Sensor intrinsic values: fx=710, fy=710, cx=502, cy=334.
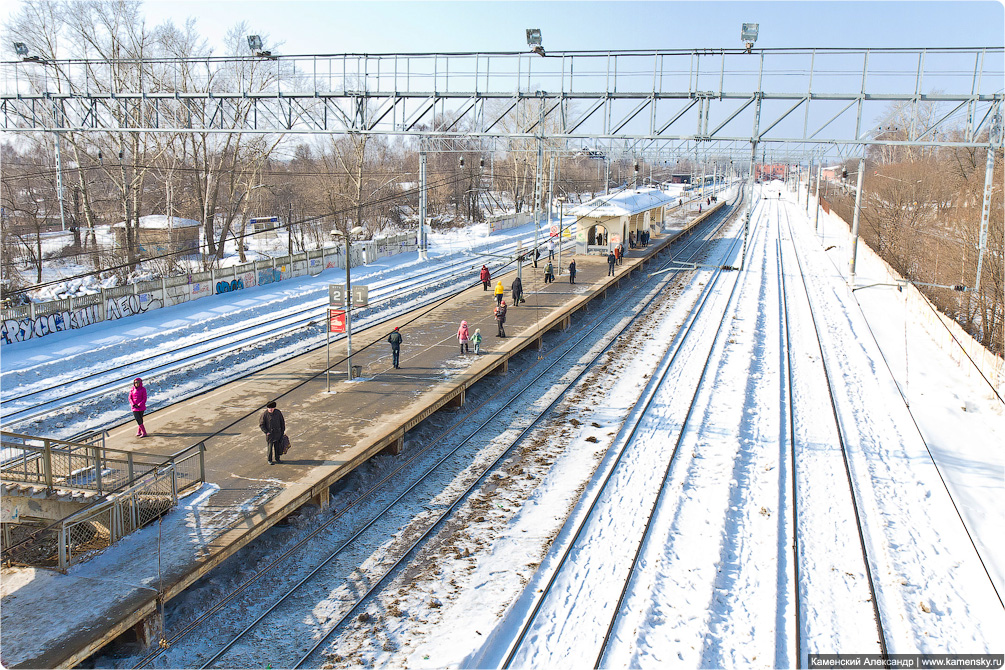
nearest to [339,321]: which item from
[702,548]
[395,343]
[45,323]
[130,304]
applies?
[395,343]

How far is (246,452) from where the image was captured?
12.3 m

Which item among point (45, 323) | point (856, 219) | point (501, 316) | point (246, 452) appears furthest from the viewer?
point (856, 219)

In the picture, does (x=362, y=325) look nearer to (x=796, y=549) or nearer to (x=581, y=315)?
(x=581, y=315)

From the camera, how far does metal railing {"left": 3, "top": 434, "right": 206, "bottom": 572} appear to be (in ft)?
28.8

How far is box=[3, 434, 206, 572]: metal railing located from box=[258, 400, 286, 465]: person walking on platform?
4.29ft

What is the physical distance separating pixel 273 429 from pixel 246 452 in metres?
1.11

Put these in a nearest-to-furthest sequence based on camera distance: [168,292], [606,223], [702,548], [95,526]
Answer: [95,526], [702,548], [168,292], [606,223]

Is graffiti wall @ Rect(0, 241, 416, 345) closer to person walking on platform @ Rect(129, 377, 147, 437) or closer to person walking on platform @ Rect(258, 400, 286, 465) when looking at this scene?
person walking on platform @ Rect(129, 377, 147, 437)

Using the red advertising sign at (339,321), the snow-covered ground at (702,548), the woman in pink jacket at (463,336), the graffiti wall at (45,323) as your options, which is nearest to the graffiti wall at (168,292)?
the graffiti wall at (45,323)

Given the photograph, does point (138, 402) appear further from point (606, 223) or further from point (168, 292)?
point (606, 223)

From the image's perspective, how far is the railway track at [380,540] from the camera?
8.52 meters

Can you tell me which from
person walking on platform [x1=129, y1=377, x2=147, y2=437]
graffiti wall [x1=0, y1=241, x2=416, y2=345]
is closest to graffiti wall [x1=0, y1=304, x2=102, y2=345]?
graffiti wall [x1=0, y1=241, x2=416, y2=345]

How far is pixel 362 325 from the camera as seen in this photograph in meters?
24.0

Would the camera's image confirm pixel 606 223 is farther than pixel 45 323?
Yes
